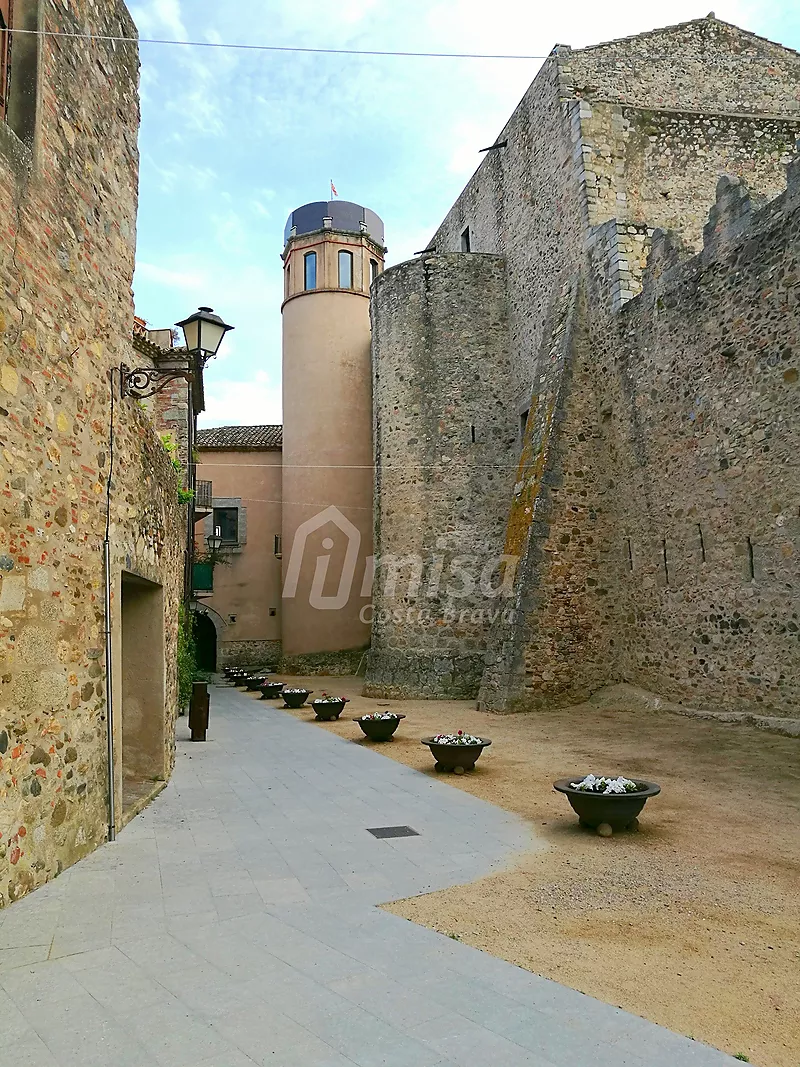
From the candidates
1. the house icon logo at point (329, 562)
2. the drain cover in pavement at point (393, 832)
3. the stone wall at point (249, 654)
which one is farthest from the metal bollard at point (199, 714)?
the stone wall at point (249, 654)

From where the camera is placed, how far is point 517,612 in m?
12.3

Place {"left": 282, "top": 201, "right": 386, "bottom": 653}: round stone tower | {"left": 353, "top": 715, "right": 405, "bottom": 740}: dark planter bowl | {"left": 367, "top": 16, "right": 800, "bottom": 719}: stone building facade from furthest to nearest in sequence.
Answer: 1. {"left": 282, "top": 201, "right": 386, "bottom": 653}: round stone tower
2. {"left": 353, "top": 715, "right": 405, "bottom": 740}: dark planter bowl
3. {"left": 367, "top": 16, "right": 800, "bottom": 719}: stone building facade

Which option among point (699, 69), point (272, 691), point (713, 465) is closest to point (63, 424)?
point (713, 465)

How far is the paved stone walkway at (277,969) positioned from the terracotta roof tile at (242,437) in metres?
20.7

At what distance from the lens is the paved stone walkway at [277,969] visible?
2.56 metres

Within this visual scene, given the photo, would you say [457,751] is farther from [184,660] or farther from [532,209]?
[532,209]

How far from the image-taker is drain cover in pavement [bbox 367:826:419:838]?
5.56 meters

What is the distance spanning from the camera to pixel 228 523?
25.4m

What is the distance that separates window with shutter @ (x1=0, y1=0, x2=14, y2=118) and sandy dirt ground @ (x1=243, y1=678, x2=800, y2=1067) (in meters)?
5.14

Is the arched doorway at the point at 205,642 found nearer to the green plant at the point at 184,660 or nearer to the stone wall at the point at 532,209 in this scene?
the green plant at the point at 184,660

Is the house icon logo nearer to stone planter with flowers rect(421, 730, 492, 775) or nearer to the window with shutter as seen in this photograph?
stone planter with flowers rect(421, 730, 492, 775)

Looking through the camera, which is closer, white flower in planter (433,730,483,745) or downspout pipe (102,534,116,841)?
downspout pipe (102,534,116,841)

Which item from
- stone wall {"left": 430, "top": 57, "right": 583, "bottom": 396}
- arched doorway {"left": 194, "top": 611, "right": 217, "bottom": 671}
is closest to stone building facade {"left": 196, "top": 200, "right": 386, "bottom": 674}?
arched doorway {"left": 194, "top": 611, "right": 217, "bottom": 671}

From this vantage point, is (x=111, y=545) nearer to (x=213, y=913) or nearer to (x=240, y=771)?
(x=213, y=913)
